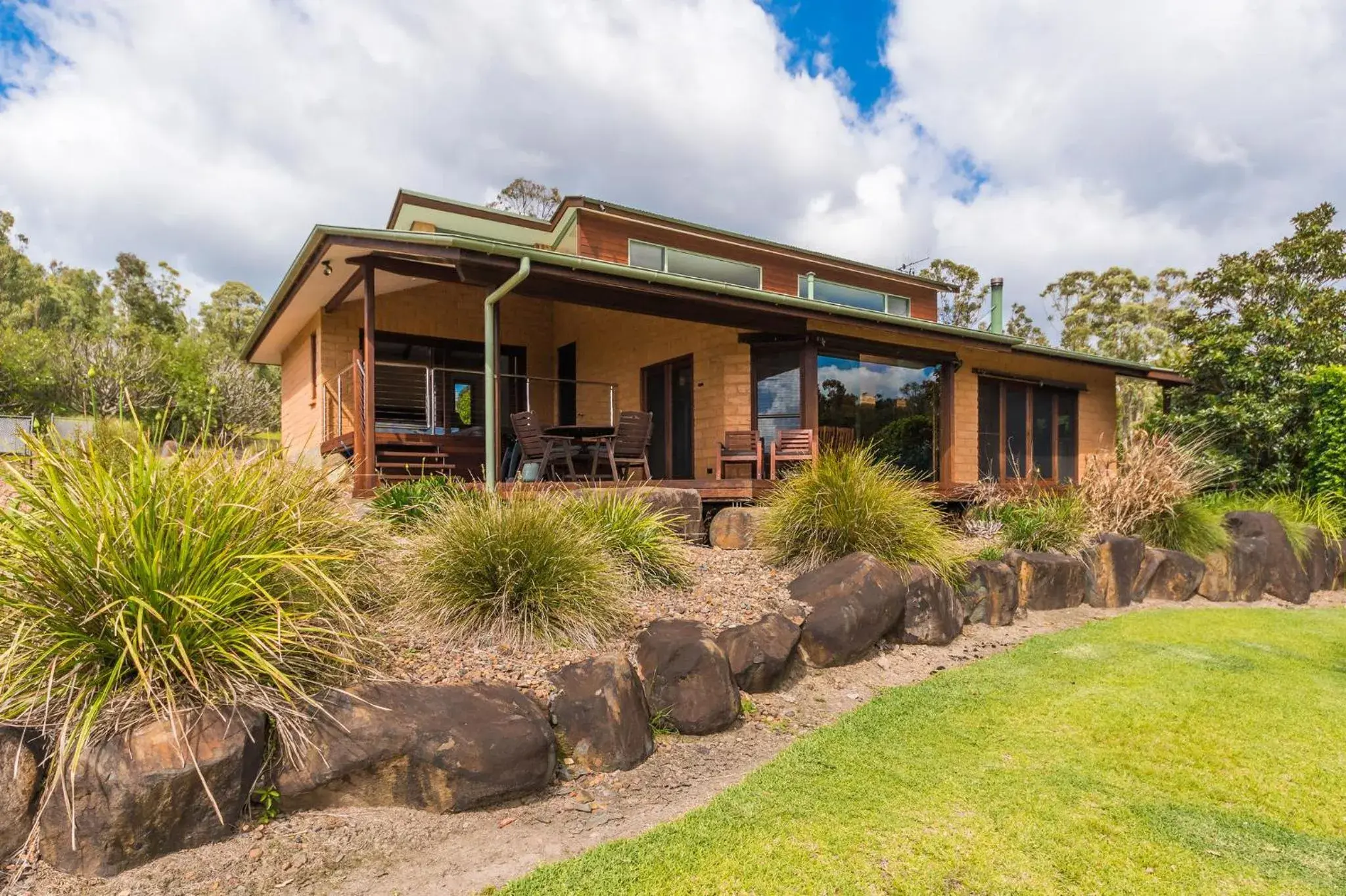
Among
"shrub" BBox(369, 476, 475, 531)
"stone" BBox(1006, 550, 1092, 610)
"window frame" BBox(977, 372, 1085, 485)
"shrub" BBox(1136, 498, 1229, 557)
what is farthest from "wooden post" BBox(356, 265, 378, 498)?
"window frame" BBox(977, 372, 1085, 485)

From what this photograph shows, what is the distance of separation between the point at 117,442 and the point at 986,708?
5.57 metres

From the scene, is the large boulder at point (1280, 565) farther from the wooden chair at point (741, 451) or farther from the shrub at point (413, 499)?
the shrub at point (413, 499)

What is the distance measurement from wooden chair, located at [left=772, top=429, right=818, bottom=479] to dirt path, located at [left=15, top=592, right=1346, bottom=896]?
18.1 feet

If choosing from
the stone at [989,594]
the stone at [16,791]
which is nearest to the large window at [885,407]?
the stone at [989,594]

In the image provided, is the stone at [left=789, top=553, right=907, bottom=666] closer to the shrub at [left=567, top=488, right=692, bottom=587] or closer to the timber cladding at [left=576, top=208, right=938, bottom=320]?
the shrub at [left=567, top=488, right=692, bottom=587]

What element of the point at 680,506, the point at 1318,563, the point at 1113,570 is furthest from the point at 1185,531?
the point at 680,506

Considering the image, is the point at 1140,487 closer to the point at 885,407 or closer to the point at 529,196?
the point at 885,407

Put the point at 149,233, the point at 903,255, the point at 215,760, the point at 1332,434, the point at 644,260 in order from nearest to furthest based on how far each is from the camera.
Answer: the point at 215,760, the point at 1332,434, the point at 644,260, the point at 903,255, the point at 149,233

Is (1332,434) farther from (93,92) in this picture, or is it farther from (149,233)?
(149,233)

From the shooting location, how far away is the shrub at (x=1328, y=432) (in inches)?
360

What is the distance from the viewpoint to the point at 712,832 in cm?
255

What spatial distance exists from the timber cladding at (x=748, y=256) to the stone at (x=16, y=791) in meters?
11.0

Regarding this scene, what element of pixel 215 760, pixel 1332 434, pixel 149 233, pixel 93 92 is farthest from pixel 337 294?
pixel 149 233

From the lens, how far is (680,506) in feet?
22.2
